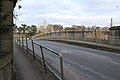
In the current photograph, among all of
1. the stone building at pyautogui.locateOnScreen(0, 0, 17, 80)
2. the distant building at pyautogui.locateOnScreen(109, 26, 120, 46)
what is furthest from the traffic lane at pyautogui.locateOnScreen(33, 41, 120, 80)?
the distant building at pyautogui.locateOnScreen(109, 26, 120, 46)

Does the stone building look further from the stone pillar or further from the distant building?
the distant building

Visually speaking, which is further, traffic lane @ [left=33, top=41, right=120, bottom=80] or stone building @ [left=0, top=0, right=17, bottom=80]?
traffic lane @ [left=33, top=41, right=120, bottom=80]

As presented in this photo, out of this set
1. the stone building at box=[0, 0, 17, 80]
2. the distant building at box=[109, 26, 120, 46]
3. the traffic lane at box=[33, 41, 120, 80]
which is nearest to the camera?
the stone building at box=[0, 0, 17, 80]

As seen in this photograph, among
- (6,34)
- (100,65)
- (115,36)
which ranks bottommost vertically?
(100,65)

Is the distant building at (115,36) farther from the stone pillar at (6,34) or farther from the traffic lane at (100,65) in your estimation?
the stone pillar at (6,34)

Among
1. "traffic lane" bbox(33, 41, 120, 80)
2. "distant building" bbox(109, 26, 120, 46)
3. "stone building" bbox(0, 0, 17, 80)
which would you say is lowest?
"traffic lane" bbox(33, 41, 120, 80)

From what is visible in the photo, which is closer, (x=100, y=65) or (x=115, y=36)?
(x=100, y=65)

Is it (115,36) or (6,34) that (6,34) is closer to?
(6,34)

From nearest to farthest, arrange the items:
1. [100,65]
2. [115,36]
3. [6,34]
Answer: [6,34]
[100,65]
[115,36]

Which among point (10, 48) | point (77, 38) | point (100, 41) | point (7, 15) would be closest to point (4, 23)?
point (7, 15)

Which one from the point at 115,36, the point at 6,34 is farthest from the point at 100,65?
the point at 115,36

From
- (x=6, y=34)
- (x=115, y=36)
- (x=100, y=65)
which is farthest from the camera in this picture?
(x=115, y=36)

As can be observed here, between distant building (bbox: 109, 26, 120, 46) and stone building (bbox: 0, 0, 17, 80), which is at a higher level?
stone building (bbox: 0, 0, 17, 80)

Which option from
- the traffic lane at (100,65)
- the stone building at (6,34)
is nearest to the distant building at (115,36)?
the traffic lane at (100,65)
